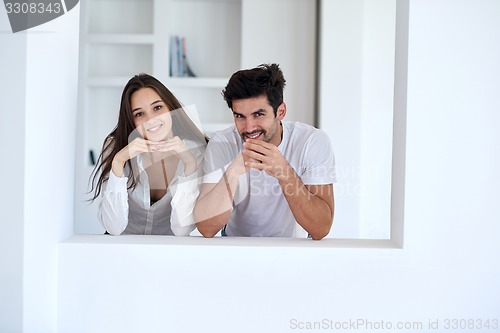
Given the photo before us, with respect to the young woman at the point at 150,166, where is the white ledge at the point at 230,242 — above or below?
below

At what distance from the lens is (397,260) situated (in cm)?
149

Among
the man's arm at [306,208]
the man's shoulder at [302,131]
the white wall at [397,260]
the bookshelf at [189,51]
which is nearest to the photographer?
the white wall at [397,260]

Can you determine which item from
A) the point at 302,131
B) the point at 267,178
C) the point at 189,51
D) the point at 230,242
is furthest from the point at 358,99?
the point at 230,242

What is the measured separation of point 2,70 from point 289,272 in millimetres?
871

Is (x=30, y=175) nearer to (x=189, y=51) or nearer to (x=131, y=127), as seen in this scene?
(x=131, y=127)

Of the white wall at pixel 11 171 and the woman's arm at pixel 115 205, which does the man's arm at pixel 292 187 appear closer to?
the woman's arm at pixel 115 205

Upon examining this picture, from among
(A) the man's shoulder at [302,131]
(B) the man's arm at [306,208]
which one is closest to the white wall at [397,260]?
(B) the man's arm at [306,208]

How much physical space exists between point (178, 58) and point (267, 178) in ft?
7.47

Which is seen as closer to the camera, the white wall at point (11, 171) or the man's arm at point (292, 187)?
the white wall at point (11, 171)

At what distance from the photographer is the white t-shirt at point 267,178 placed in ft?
6.58

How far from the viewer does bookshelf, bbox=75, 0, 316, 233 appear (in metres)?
4.04

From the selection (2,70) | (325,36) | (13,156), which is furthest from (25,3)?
(325,36)

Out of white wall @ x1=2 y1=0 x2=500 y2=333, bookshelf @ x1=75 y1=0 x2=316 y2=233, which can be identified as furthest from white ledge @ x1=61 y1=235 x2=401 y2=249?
bookshelf @ x1=75 y1=0 x2=316 y2=233

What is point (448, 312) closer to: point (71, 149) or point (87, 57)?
point (71, 149)
